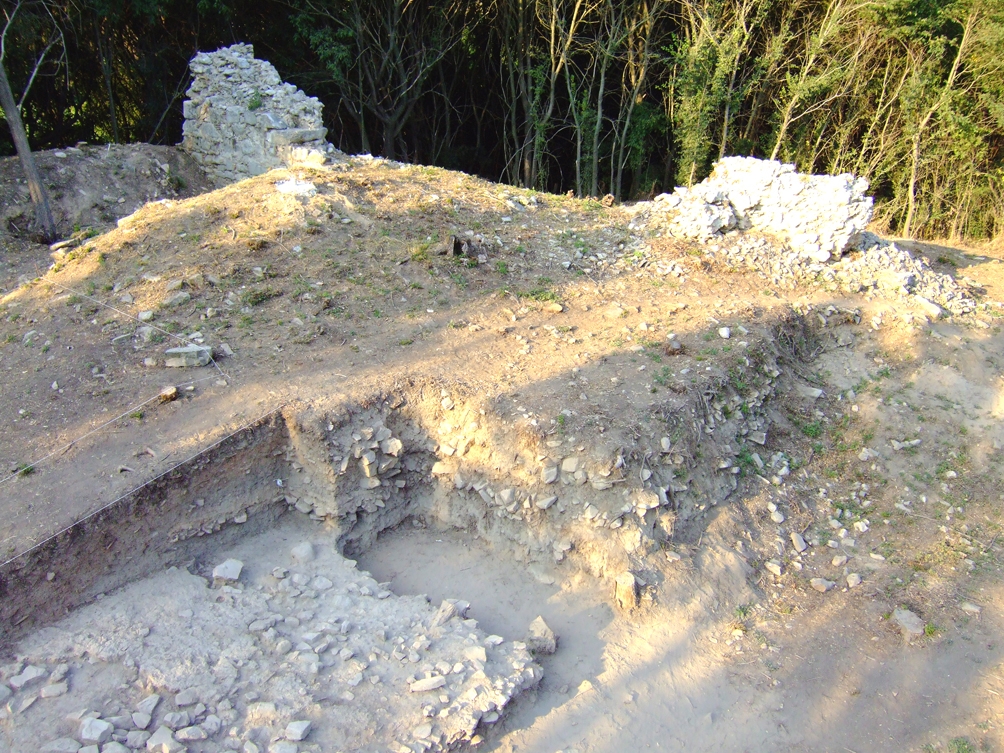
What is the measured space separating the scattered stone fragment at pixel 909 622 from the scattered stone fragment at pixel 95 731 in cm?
547

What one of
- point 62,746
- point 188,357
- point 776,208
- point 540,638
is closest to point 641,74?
point 776,208

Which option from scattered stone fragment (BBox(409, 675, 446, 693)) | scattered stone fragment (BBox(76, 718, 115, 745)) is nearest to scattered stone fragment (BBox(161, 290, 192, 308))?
scattered stone fragment (BBox(76, 718, 115, 745))

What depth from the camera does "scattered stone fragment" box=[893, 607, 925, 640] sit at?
5051 mm

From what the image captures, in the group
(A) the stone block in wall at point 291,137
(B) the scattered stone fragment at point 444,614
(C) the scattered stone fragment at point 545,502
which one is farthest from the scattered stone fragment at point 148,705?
(A) the stone block in wall at point 291,137

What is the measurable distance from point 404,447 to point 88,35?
11.8 metres

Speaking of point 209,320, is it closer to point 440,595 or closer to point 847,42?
point 440,595

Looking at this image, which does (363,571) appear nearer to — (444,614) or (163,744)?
(444,614)

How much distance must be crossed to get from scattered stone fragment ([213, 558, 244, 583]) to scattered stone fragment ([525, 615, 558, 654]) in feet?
7.30

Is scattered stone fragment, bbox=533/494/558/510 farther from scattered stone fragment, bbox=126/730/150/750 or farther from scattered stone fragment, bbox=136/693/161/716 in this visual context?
scattered stone fragment, bbox=126/730/150/750

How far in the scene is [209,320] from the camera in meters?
6.61

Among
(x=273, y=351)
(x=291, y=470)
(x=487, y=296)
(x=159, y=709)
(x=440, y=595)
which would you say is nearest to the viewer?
(x=159, y=709)

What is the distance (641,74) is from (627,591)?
39.5 feet

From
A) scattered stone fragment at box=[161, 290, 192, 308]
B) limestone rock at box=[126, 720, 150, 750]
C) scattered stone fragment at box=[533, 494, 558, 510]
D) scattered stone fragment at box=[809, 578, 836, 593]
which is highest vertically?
scattered stone fragment at box=[161, 290, 192, 308]

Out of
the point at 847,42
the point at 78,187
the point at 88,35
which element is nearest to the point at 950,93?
the point at 847,42
